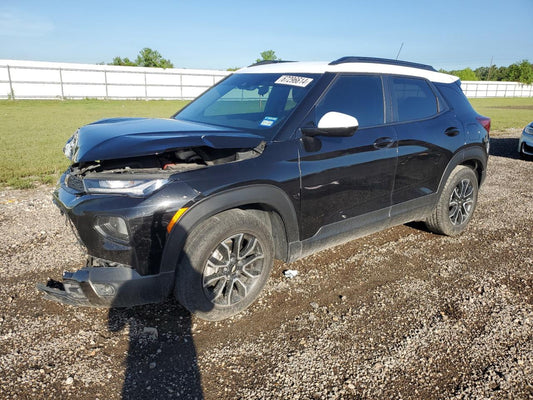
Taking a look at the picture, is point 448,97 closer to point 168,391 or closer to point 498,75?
point 168,391

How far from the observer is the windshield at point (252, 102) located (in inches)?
135

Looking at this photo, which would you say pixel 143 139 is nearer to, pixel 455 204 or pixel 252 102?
pixel 252 102

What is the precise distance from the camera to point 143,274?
8.74 ft

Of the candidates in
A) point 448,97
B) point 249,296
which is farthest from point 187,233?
point 448,97

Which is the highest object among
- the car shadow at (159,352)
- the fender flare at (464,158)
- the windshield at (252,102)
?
the windshield at (252,102)

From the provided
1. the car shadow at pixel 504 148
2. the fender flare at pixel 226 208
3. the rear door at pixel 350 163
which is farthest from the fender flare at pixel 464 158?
the car shadow at pixel 504 148

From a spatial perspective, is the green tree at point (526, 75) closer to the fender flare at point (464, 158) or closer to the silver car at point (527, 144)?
the silver car at point (527, 144)

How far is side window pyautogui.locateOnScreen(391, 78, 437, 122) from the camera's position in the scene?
13.2 ft

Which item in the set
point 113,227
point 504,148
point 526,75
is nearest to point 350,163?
point 113,227

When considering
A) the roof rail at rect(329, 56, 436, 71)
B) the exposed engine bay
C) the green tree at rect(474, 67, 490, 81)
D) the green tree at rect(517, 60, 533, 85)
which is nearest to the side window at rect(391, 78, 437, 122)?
the roof rail at rect(329, 56, 436, 71)

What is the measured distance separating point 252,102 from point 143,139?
140 cm

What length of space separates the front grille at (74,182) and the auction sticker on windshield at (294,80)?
192cm

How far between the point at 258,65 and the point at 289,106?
1.24m

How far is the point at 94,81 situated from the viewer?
34.5m
